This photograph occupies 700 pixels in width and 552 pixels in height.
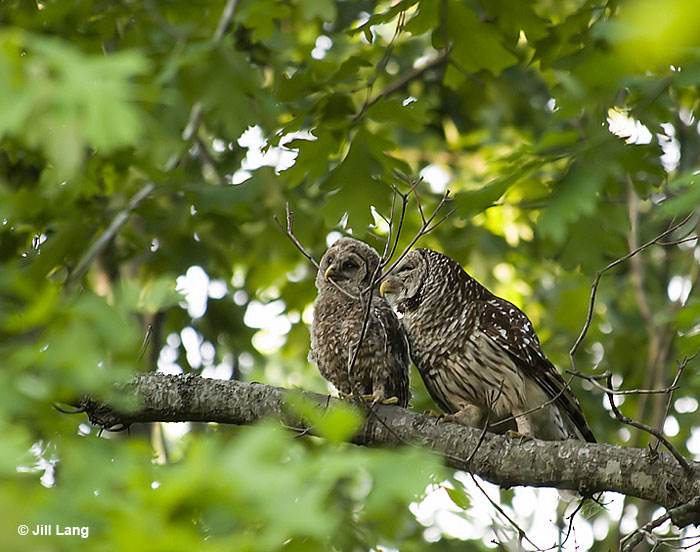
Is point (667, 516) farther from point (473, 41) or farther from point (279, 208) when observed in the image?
point (279, 208)

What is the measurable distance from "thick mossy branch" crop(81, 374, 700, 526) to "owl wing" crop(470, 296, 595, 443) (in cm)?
68

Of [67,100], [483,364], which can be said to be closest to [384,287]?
[483,364]

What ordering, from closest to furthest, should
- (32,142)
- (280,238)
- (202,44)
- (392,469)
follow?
(392,469)
(32,142)
(202,44)
(280,238)

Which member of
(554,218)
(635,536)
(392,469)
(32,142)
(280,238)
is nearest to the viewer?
(392,469)

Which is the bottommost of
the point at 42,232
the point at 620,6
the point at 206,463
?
the point at 206,463

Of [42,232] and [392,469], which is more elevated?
[42,232]

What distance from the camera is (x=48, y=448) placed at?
213cm

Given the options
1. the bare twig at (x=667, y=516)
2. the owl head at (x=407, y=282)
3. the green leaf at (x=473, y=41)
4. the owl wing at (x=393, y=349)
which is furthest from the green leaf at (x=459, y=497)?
the green leaf at (x=473, y=41)

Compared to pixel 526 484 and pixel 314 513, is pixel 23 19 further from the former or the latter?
pixel 314 513

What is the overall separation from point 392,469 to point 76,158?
3.59 ft

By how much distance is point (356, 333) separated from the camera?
4109 millimetres

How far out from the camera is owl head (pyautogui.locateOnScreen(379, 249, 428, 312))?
4.29 metres

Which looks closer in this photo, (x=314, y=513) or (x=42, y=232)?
(x=314, y=513)

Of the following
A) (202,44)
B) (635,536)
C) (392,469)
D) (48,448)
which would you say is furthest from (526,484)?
(202,44)
